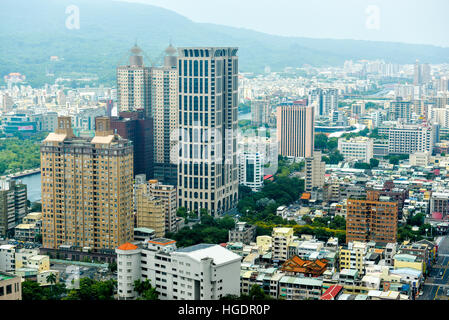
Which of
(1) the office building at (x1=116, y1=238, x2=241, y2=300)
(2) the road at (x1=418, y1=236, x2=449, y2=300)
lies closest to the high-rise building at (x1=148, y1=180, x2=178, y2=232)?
(1) the office building at (x1=116, y1=238, x2=241, y2=300)

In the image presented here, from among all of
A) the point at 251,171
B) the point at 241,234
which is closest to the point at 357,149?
the point at 251,171

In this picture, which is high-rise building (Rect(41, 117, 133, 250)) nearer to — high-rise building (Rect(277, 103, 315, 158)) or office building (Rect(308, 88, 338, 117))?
high-rise building (Rect(277, 103, 315, 158))

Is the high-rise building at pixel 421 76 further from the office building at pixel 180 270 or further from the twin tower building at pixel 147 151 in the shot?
the office building at pixel 180 270

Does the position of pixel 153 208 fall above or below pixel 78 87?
below

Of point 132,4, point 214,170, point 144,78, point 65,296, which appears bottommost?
point 65,296

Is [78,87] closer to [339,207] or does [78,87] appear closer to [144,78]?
[144,78]

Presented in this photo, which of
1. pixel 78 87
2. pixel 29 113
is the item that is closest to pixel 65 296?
pixel 29 113
